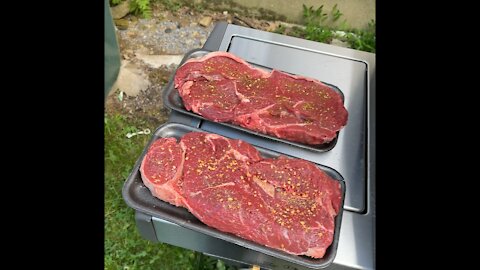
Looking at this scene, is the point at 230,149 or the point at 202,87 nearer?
the point at 230,149

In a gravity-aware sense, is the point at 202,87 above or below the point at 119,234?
above

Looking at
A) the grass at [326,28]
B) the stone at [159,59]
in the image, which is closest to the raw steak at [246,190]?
the grass at [326,28]

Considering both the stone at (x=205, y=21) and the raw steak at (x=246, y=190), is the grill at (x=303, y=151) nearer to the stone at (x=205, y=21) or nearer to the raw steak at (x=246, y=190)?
the raw steak at (x=246, y=190)

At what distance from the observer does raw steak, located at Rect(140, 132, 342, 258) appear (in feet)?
4.80

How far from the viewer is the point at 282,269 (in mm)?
1555

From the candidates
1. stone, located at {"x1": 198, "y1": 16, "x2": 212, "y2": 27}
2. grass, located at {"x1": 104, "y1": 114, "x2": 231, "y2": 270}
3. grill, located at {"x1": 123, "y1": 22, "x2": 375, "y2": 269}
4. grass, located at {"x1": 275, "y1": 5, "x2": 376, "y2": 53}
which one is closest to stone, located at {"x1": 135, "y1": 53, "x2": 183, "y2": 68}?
stone, located at {"x1": 198, "y1": 16, "x2": 212, "y2": 27}

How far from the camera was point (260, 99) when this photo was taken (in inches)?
72.4

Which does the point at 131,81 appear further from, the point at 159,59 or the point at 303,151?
the point at 303,151

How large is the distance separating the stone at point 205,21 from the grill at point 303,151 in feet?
5.24

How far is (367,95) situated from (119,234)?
63.5 inches

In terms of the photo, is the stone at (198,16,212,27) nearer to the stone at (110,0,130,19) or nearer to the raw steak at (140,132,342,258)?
the stone at (110,0,130,19)

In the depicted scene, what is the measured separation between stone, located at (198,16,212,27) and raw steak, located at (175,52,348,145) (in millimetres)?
1835
